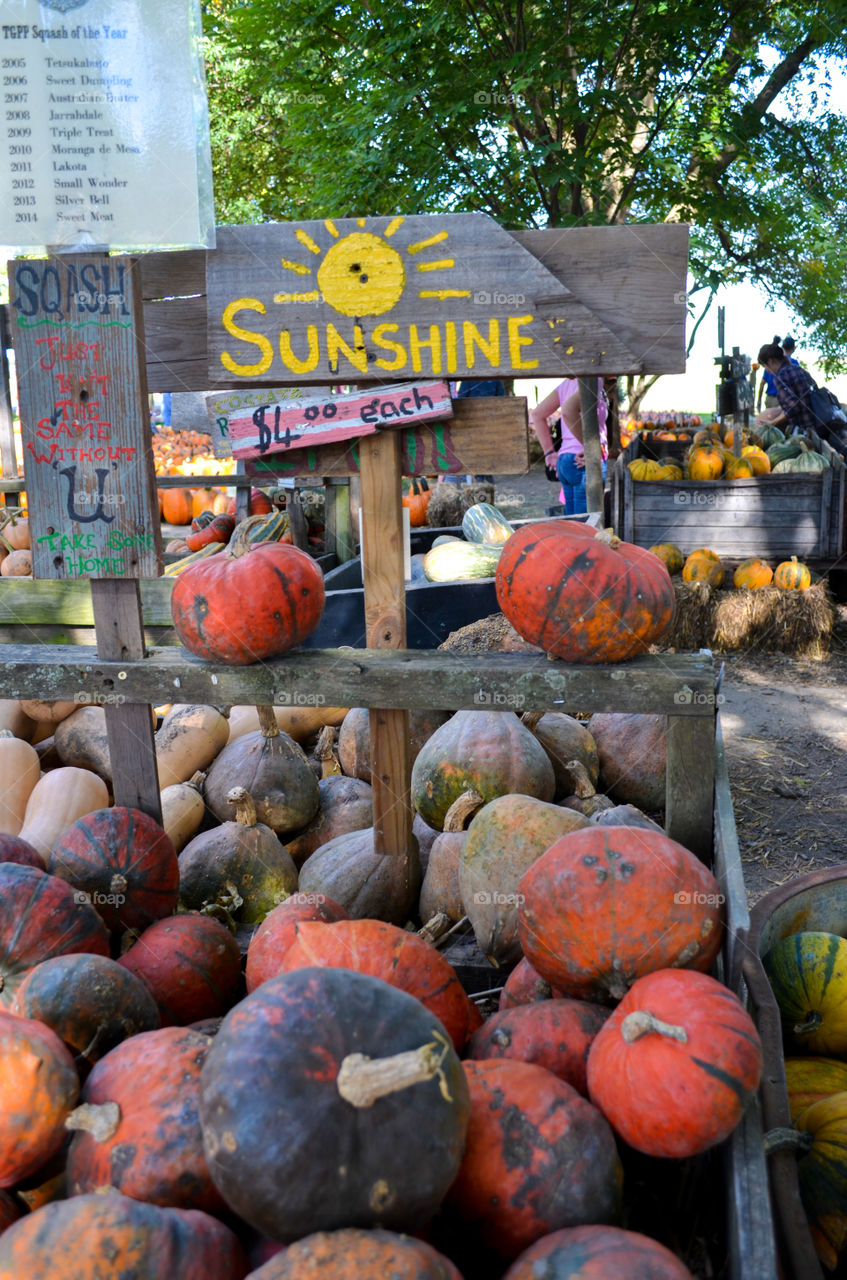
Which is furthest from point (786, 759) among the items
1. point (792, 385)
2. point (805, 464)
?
point (792, 385)

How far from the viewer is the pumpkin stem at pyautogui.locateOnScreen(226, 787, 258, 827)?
2.88m

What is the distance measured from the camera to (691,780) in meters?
2.34

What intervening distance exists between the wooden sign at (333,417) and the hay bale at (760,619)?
19.4 feet

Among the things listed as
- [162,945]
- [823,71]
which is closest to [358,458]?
[162,945]

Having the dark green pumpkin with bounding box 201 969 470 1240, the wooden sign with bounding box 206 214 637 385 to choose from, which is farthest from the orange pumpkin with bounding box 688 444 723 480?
the dark green pumpkin with bounding box 201 969 470 1240

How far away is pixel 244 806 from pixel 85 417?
1216 mm

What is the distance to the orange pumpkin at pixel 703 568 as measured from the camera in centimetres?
834

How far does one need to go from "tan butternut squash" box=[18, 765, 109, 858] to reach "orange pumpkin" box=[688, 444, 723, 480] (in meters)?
6.68

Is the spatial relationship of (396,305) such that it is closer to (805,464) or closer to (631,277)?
(631,277)

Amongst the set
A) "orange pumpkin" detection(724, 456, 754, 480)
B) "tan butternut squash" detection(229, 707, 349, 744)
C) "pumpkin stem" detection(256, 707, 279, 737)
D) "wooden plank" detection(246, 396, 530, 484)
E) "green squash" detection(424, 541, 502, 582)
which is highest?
"wooden plank" detection(246, 396, 530, 484)

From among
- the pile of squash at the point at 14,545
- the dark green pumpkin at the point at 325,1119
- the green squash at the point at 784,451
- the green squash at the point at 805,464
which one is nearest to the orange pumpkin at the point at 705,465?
the green squash at the point at 805,464

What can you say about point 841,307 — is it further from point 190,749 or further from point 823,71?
point 190,749

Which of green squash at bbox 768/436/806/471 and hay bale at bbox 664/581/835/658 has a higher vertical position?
green squash at bbox 768/436/806/471

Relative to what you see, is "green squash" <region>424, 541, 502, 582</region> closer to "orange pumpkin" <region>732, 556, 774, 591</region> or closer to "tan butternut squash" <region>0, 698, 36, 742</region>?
"tan butternut squash" <region>0, 698, 36, 742</region>
